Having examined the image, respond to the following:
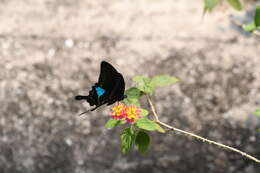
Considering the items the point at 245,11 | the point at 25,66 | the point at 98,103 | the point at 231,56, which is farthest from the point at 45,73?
the point at 98,103

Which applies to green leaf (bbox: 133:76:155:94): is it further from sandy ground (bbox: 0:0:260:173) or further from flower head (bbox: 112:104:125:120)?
sandy ground (bbox: 0:0:260:173)

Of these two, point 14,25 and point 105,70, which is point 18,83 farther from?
point 105,70

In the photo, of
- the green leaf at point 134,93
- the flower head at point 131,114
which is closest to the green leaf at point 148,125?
the flower head at point 131,114

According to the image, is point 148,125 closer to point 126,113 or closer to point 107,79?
point 126,113

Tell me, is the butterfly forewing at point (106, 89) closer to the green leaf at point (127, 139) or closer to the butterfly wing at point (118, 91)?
the butterfly wing at point (118, 91)

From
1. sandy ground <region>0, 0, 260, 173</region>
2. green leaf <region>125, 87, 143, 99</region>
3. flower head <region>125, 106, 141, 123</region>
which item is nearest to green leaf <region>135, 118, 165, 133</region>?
flower head <region>125, 106, 141, 123</region>
